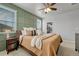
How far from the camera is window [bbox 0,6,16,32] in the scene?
159 centimetres

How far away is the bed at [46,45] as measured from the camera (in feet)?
4.84

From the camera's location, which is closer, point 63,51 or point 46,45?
point 46,45

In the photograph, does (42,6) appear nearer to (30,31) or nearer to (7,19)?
(30,31)

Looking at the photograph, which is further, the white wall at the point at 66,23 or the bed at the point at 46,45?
the white wall at the point at 66,23

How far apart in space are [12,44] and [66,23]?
107 centimetres

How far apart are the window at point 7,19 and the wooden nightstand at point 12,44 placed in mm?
188

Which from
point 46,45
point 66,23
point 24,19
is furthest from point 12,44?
point 66,23

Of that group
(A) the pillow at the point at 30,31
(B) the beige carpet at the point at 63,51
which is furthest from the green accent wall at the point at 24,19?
(B) the beige carpet at the point at 63,51

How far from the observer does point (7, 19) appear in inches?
64.0

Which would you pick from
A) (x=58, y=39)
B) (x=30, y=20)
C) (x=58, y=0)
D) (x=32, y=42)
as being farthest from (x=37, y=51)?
(x=58, y=0)

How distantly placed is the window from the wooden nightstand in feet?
0.62

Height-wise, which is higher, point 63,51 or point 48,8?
point 48,8

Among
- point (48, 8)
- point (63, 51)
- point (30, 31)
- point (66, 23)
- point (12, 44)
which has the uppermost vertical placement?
point (48, 8)

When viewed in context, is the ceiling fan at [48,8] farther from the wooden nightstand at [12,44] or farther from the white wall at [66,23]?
→ the wooden nightstand at [12,44]
